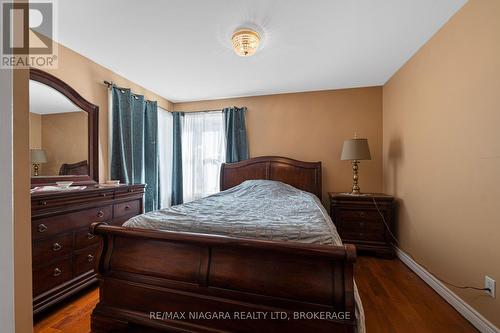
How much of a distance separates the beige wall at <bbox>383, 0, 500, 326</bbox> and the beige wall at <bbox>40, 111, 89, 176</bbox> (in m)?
3.65

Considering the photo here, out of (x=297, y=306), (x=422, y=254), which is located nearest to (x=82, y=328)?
(x=297, y=306)

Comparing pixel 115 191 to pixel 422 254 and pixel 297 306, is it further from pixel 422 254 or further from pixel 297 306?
pixel 422 254

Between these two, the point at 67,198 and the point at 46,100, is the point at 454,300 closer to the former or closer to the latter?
the point at 67,198

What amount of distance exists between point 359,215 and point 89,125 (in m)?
3.55

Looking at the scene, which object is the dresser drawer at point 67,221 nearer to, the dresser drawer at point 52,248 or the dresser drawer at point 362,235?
the dresser drawer at point 52,248

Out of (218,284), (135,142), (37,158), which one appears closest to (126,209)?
(37,158)

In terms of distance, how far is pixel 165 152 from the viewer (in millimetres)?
4031

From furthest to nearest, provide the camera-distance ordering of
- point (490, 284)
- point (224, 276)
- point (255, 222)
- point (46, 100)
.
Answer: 1. point (46, 100)
2. point (255, 222)
3. point (490, 284)
4. point (224, 276)

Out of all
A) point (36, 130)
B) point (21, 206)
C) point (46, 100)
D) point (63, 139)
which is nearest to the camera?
point (21, 206)

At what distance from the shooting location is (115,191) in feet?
7.83

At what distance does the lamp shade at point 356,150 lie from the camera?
2.95 m

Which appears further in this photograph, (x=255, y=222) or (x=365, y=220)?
(x=365, y=220)

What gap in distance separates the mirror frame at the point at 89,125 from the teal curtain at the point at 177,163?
1.49 m

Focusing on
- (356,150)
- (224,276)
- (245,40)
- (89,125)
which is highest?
(245,40)
